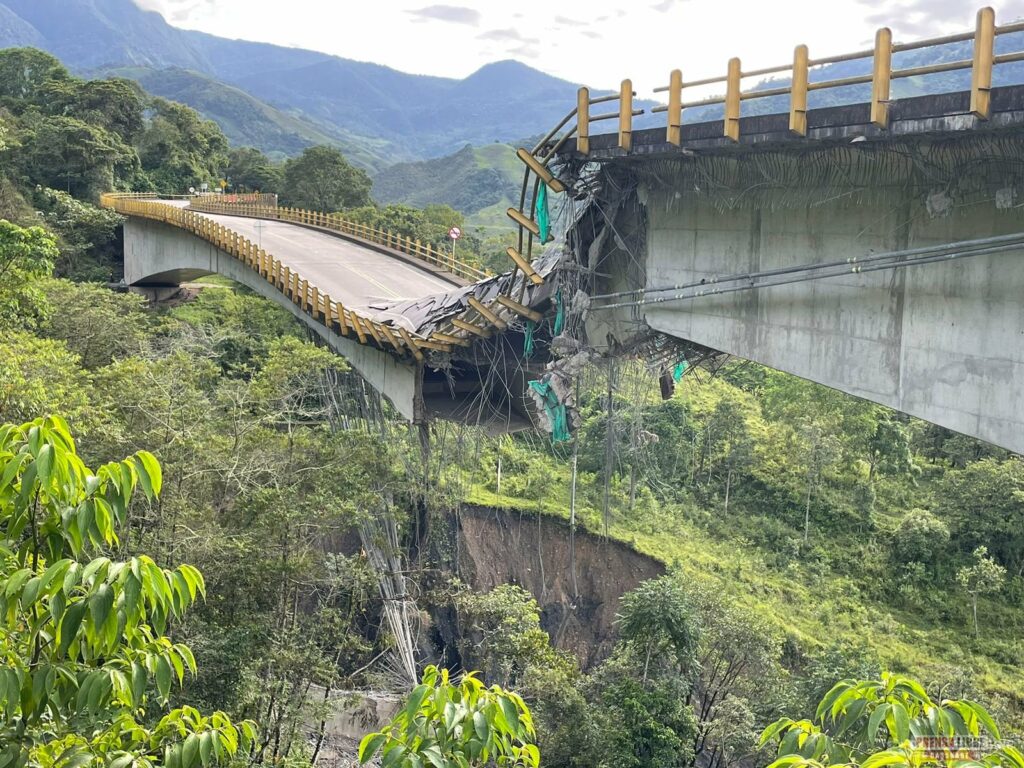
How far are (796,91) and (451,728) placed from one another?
29.1 feet

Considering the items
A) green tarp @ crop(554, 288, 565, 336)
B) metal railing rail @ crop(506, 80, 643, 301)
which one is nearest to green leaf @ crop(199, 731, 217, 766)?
metal railing rail @ crop(506, 80, 643, 301)

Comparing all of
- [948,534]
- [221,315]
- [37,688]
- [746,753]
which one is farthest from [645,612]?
[221,315]

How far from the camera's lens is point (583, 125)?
14969 millimetres

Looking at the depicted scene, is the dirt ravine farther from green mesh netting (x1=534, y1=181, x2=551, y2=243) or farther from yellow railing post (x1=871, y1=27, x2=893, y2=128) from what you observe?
yellow railing post (x1=871, y1=27, x2=893, y2=128)

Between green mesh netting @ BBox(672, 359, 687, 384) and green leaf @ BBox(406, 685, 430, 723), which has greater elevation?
green mesh netting @ BBox(672, 359, 687, 384)

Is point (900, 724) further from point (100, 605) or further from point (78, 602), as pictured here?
point (78, 602)

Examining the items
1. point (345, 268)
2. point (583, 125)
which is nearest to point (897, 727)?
point (583, 125)

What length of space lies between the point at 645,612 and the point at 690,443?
1853 cm

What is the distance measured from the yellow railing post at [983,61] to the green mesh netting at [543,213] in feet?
24.3

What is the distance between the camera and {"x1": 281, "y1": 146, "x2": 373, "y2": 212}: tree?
62625 millimetres

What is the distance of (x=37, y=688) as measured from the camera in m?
4.74

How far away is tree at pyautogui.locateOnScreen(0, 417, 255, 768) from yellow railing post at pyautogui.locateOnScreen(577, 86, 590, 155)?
36.7ft

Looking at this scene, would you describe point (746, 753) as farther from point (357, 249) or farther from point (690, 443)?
point (357, 249)

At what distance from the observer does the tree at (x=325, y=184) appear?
205ft
